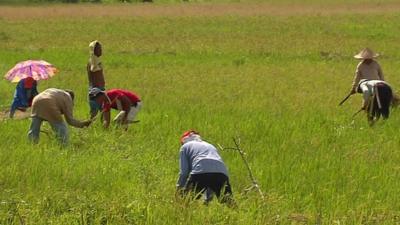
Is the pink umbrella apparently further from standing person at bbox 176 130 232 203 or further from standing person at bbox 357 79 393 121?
standing person at bbox 357 79 393 121

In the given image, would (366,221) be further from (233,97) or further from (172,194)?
→ (233,97)

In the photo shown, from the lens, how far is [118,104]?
9391 millimetres

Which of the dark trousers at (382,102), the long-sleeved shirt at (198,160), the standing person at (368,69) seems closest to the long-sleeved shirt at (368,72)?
the standing person at (368,69)

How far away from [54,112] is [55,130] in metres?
0.29

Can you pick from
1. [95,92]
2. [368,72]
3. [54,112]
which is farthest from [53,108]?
[368,72]

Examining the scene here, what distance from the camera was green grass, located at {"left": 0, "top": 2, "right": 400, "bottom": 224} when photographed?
219 inches

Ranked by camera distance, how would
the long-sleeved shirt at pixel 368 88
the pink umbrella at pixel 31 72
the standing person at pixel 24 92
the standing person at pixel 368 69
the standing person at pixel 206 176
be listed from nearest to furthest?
1. the standing person at pixel 206 176
2. the pink umbrella at pixel 31 72
3. the standing person at pixel 24 92
4. the long-sleeved shirt at pixel 368 88
5. the standing person at pixel 368 69

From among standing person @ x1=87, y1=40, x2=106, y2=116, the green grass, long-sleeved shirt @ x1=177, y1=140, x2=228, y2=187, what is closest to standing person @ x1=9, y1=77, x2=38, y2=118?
the green grass

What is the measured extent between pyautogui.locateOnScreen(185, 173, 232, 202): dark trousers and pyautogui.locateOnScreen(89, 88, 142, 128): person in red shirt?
3.45 metres

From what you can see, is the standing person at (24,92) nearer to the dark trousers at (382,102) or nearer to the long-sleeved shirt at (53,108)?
the long-sleeved shirt at (53,108)

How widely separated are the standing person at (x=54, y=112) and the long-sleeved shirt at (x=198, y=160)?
2.29m

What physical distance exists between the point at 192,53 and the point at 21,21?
51.6 feet

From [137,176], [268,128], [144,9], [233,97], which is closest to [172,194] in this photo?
[137,176]

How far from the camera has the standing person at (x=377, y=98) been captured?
10.1 m
